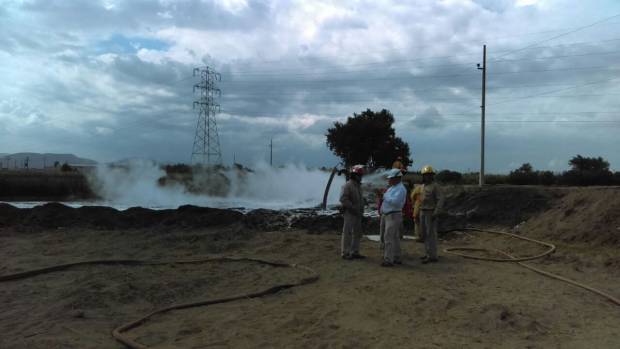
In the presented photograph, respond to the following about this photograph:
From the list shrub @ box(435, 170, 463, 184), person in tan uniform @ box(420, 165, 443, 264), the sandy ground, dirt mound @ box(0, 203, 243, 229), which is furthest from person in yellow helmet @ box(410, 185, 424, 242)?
shrub @ box(435, 170, 463, 184)

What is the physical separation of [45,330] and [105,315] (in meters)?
0.82

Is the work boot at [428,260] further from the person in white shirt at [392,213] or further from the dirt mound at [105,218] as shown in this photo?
the dirt mound at [105,218]

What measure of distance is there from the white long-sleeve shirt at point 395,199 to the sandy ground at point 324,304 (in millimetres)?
1154

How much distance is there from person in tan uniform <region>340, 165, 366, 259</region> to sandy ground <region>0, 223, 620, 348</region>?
382 millimetres

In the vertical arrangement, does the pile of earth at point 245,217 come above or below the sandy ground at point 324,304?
above

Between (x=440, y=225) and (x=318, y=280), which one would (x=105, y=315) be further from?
(x=440, y=225)

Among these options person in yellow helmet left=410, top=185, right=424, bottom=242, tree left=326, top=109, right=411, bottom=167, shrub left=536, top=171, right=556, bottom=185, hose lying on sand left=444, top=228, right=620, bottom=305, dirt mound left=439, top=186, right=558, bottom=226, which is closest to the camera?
hose lying on sand left=444, top=228, right=620, bottom=305

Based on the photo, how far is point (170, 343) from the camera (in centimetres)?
548

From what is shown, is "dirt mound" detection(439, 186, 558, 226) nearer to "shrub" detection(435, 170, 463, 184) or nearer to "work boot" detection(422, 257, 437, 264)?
"work boot" detection(422, 257, 437, 264)

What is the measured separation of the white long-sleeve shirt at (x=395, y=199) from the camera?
950 cm

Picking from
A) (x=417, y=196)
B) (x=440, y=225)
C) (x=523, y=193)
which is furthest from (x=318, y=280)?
(x=523, y=193)

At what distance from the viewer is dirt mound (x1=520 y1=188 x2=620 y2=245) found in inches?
470

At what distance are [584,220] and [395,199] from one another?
6725 mm

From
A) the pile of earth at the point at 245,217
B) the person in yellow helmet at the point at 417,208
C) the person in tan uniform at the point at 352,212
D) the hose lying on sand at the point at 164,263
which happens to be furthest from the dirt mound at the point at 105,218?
the person in tan uniform at the point at 352,212
